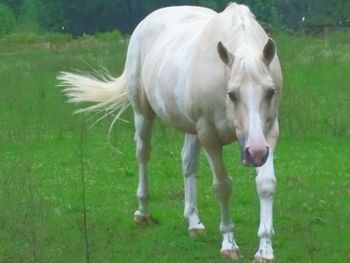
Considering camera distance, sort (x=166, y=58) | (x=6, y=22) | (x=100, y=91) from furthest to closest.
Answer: (x=6, y=22) → (x=100, y=91) → (x=166, y=58)

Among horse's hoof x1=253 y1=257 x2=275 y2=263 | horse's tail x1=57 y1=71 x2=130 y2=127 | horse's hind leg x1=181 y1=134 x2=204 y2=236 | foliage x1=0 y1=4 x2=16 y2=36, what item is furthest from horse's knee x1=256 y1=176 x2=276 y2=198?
foliage x1=0 y1=4 x2=16 y2=36

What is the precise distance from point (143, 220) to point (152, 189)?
168 cm

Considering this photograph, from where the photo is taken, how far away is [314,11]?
220ft

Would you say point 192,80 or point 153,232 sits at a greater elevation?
point 192,80

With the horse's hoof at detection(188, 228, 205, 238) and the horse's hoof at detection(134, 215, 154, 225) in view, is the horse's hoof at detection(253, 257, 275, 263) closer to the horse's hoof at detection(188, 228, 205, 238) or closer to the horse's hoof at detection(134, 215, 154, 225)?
the horse's hoof at detection(188, 228, 205, 238)

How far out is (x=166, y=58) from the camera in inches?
352

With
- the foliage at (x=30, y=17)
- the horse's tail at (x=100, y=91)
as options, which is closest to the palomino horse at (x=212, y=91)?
the horse's tail at (x=100, y=91)

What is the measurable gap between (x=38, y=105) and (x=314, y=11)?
49.9 meters

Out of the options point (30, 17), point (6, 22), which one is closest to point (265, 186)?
point (6, 22)

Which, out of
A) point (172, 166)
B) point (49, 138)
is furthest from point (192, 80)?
point (49, 138)

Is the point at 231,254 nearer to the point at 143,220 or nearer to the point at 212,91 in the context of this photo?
the point at 212,91

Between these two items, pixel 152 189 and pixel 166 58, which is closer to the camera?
pixel 166 58

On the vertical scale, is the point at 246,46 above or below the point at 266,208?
above

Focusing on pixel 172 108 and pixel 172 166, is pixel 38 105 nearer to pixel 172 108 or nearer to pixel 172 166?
pixel 172 166
